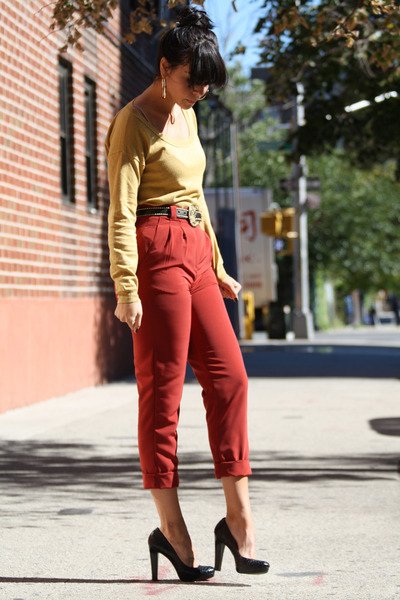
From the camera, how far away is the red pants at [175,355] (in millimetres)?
4250

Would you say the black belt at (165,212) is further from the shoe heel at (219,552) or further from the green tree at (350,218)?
the green tree at (350,218)

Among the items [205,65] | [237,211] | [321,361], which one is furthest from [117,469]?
[237,211]

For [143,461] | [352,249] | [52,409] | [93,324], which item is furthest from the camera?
[352,249]

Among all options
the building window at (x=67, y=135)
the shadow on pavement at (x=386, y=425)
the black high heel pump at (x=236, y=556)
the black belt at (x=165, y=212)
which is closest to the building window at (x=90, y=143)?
the building window at (x=67, y=135)

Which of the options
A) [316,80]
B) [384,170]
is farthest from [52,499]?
[384,170]

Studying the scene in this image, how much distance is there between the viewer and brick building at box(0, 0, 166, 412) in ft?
38.2

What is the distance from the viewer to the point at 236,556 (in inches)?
169

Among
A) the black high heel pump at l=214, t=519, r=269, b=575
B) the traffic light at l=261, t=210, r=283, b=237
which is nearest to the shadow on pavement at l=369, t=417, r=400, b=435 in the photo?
the black high heel pump at l=214, t=519, r=269, b=575

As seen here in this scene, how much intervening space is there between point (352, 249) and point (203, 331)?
4124cm

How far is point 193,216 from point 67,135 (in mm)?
10328

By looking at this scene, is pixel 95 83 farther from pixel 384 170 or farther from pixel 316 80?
pixel 384 170

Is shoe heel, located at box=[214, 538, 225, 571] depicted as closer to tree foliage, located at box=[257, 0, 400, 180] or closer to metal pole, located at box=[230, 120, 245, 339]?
tree foliage, located at box=[257, 0, 400, 180]

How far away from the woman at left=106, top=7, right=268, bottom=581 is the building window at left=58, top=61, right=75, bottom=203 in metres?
10.1

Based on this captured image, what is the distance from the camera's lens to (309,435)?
30.8ft
